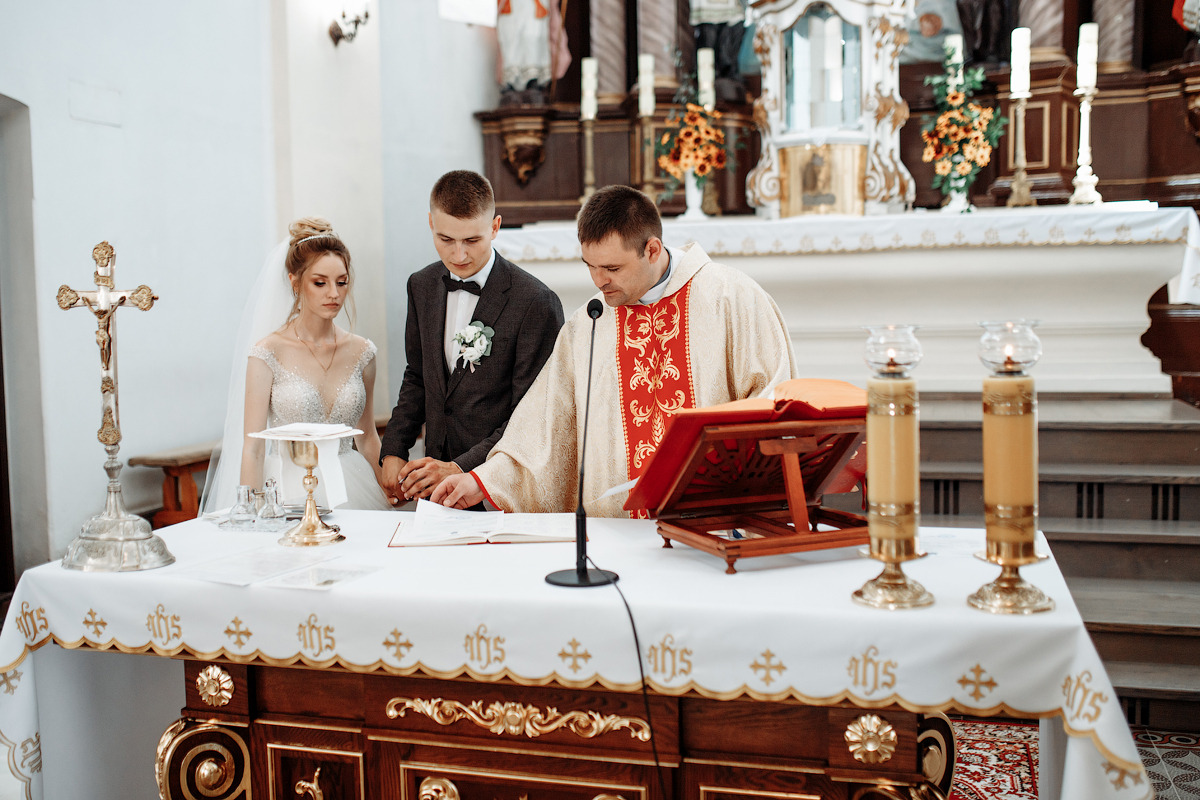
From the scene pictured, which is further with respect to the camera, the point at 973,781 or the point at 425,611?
the point at 973,781

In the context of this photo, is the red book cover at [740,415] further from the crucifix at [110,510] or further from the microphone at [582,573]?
the crucifix at [110,510]

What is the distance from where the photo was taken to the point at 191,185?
5.15 metres

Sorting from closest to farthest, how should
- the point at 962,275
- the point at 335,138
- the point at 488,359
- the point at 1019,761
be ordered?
the point at 1019,761
the point at 488,359
the point at 962,275
the point at 335,138

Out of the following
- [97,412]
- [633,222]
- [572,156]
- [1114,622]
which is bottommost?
[1114,622]

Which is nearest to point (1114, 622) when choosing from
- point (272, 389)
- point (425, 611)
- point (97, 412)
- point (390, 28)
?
point (425, 611)

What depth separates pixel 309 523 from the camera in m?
2.46

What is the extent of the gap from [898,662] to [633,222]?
1.43 m

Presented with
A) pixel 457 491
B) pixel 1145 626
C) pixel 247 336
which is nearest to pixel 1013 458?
pixel 457 491

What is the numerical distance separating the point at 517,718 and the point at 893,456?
0.88 meters

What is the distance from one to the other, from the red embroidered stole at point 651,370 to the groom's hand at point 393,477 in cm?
82

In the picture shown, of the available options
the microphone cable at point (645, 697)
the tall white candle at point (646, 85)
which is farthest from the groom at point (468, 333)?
the tall white candle at point (646, 85)

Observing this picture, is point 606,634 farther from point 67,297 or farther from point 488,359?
point 488,359

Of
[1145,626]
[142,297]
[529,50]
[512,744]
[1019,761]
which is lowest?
[1019,761]

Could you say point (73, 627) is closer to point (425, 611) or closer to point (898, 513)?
point (425, 611)
